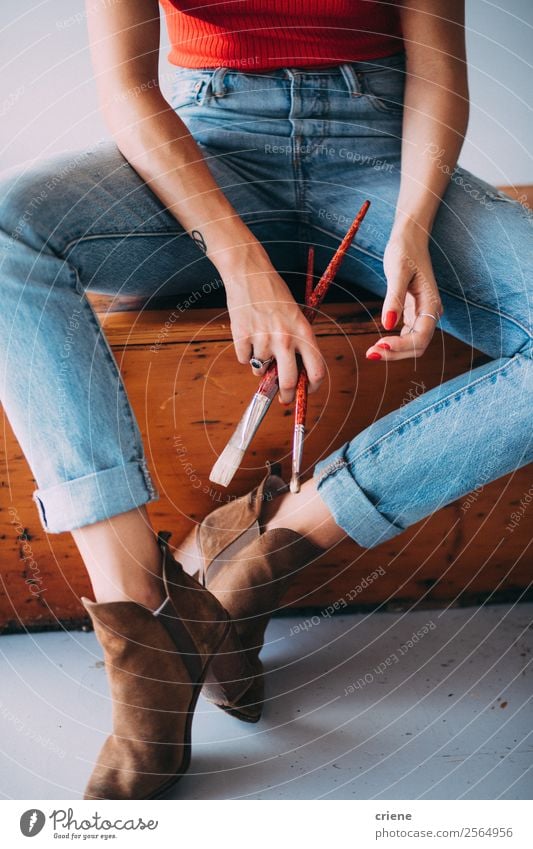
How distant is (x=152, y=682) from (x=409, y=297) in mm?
356

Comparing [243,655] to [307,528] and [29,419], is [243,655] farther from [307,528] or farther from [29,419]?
[29,419]

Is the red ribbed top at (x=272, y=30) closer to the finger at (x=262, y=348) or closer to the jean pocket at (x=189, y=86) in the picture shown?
the jean pocket at (x=189, y=86)

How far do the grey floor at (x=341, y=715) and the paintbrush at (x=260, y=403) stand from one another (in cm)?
19

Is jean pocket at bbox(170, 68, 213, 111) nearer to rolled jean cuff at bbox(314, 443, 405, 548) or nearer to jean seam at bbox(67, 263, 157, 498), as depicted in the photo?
jean seam at bbox(67, 263, 157, 498)

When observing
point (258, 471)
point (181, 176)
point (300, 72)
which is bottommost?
point (258, 471)

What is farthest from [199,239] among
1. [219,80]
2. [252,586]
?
[252,586]

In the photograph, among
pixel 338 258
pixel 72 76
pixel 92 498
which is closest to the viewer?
pixel 92 498

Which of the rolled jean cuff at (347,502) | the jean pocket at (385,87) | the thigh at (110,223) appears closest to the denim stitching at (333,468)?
the rolled jean cuff at (347,502)

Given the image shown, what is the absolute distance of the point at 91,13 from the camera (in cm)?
57

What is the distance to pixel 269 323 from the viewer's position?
54cm

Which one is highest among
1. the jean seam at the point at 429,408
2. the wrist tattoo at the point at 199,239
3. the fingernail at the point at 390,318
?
the wrist tattoo at the point at 199,239

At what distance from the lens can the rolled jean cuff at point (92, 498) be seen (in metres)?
0.49

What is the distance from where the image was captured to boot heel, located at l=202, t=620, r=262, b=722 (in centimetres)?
57

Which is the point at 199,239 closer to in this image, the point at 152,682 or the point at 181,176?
the point at 181,176
